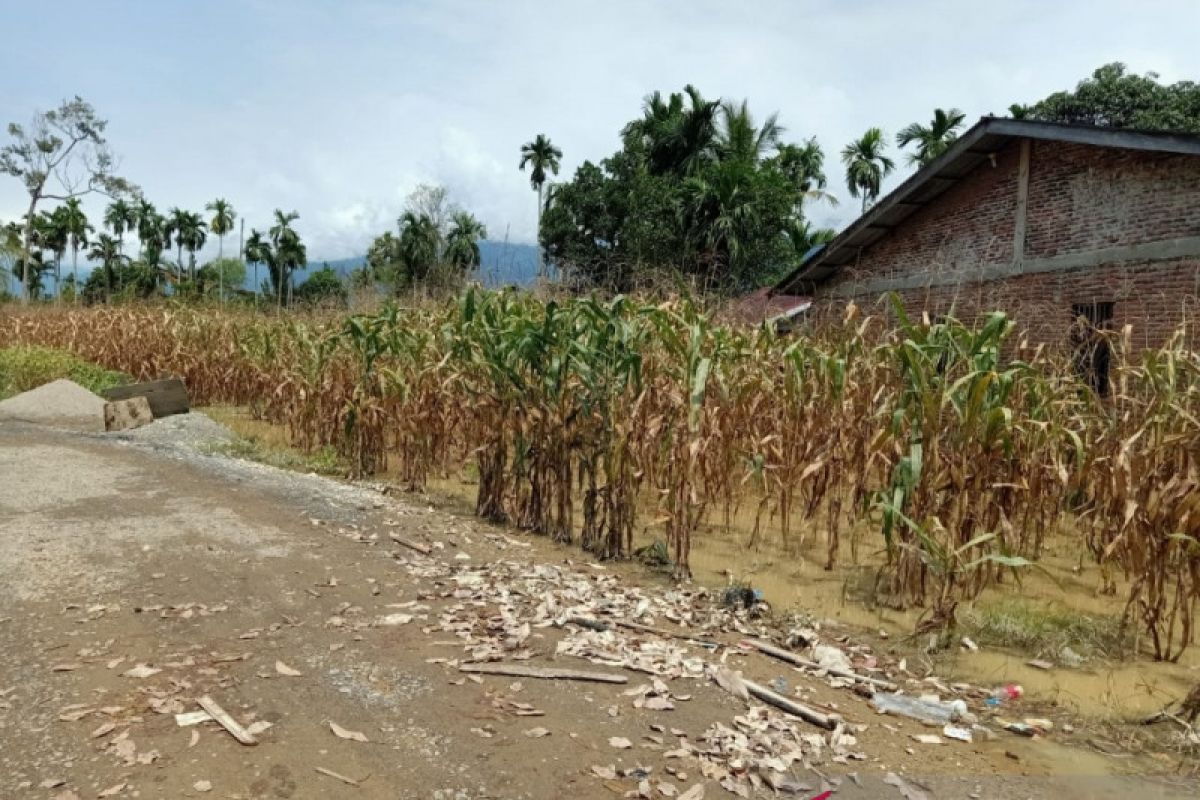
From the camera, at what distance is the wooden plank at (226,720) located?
2.88 metres

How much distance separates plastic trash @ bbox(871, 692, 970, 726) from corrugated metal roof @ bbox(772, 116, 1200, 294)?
833cm

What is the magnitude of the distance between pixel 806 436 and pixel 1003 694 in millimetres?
2567

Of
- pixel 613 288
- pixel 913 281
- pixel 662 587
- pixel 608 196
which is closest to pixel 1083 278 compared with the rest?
pixel 913 281

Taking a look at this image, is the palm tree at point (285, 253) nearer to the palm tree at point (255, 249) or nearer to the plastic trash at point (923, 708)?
the palm tree at point (255, 249)

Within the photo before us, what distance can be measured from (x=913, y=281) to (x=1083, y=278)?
3.15 m

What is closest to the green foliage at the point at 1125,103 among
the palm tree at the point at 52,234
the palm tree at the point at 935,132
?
the palm tree at the point at 935,132

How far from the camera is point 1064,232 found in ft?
36.0

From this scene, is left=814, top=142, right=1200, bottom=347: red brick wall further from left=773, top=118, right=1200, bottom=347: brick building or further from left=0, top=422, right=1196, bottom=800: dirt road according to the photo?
left=0, top=422, right=1196, bottom=800: dirt road

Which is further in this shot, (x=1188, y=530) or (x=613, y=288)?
(x=613, y=288)

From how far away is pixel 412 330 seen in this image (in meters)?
8.36

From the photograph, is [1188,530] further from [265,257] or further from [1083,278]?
[265,257]

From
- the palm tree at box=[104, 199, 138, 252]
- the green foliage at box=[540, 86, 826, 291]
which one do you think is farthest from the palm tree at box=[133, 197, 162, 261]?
the green foliage at box=[540, 86, 826, 291]

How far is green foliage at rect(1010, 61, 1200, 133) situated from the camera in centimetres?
2567

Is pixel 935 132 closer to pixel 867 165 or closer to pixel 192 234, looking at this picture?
pixel 867 165
